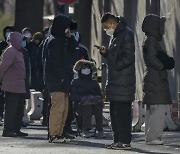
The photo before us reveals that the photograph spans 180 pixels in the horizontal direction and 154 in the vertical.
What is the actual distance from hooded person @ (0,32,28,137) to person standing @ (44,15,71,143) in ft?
5.60

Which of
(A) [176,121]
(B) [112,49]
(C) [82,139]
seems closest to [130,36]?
(B) [112,49]

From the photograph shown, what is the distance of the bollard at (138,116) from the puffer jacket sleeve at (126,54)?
179 inches

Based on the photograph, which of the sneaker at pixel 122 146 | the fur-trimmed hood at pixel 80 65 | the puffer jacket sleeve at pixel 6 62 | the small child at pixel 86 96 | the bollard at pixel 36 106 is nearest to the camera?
the sneaker at pixel 122 146

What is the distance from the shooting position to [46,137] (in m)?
19.6

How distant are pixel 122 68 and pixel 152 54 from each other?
74 cm

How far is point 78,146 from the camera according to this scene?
57.3ft

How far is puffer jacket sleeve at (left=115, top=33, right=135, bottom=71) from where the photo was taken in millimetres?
16859

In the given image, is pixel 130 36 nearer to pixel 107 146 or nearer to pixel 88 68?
pixel 107 146

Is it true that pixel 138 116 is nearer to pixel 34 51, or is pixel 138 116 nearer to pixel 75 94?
pixel 75 94

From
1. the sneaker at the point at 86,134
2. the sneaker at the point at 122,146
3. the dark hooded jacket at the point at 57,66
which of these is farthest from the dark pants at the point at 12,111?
the sneaker at the point at 122,146

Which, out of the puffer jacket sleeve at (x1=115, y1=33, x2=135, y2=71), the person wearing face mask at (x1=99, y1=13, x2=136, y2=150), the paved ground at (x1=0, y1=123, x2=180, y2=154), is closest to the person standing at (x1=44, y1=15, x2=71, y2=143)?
the paved ground at (x1=0, y1=123, x2=180, y2=154)

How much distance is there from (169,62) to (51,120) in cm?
217

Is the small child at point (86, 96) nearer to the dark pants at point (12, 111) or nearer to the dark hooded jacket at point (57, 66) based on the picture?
the dark pants at point (12, 111)

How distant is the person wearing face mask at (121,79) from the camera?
55.4 feet
